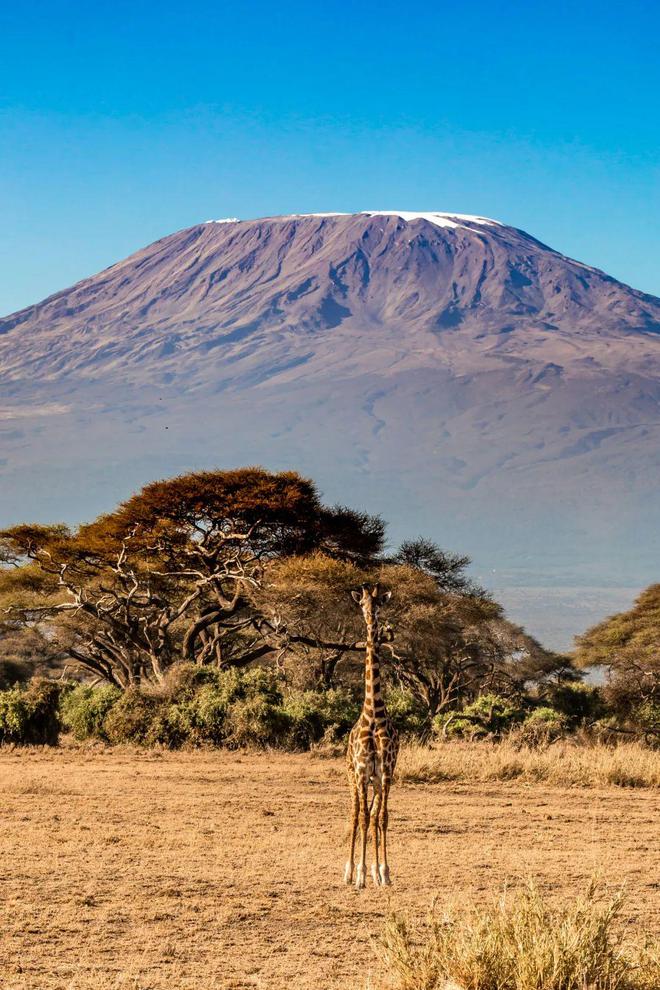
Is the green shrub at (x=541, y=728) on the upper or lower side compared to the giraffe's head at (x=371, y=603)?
lower

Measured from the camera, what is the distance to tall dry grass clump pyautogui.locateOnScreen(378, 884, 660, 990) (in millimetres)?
7512

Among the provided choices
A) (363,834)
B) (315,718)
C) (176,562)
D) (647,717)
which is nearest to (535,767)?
(315,718)

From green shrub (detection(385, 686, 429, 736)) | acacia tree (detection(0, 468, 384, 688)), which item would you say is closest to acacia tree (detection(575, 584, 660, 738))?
green shrub (detection(385, 686, 429, 736))

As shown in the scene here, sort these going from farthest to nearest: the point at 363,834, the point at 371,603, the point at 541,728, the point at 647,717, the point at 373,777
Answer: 1. the point at 647,717
2. the point at 541,728
3. the point at 371,603
4. the point at 373,777
5. the point at 363,834

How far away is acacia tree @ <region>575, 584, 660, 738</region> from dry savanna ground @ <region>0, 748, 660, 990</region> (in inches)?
433

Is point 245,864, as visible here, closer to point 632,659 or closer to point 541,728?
point 541,728

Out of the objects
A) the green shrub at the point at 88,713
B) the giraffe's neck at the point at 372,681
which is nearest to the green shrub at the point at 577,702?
the green shrub at the point at 88,713

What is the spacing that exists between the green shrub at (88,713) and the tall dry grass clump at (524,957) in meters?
15.6

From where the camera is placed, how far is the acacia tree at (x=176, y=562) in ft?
98.7

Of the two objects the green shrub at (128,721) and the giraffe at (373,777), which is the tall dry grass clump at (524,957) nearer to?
the giraffe at (373,777)

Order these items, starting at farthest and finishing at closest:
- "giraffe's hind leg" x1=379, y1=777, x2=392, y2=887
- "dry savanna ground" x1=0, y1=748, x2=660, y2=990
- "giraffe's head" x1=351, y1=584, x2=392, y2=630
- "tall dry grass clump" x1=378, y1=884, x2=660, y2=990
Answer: "giraffe's head" x1=351, y1=584, x2=392, y2=630 → "giraffe's hind leg" x1=379, y1=777, x2=392, y2=887 → "dry savanna ground" x1=0, y1=748, x2=660, y2=990 → "tall dry grass clump" x1=378, y1=884, x2=660, y2=990

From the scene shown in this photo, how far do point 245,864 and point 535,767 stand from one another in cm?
808

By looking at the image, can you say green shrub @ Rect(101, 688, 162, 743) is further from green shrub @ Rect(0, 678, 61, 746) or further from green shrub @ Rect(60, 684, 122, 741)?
green shrub @ Rect(0, 678, 61, 746)

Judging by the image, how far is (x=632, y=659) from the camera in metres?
35.0
